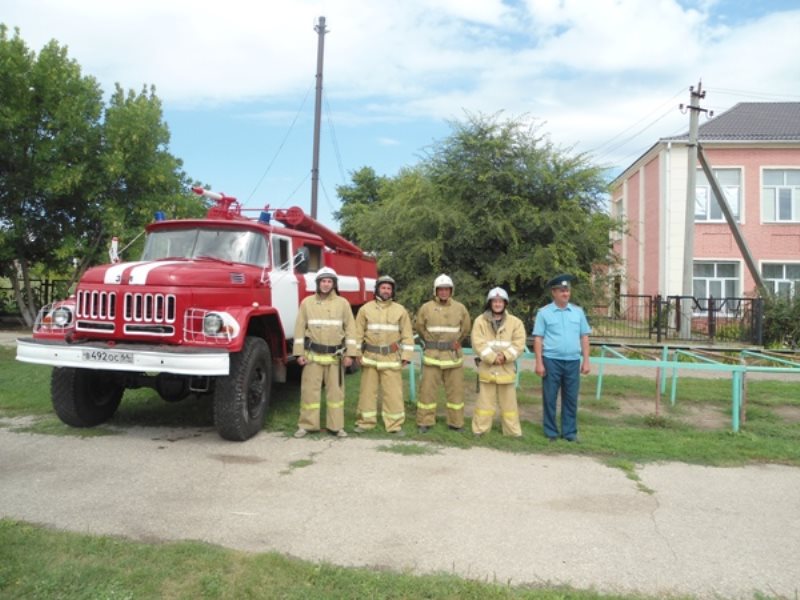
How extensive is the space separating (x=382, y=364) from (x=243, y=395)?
57.0 inches

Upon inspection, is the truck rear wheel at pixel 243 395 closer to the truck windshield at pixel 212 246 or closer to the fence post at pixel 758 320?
the truck windshield at pixel 212 246

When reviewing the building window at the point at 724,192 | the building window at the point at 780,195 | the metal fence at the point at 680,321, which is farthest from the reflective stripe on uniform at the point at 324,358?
the building window at the point at 780,195

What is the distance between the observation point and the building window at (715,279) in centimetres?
2341

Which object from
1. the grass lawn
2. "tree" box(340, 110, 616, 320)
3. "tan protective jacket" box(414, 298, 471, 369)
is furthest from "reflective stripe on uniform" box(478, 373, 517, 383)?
"tree" box(340, 110, 616, 320)

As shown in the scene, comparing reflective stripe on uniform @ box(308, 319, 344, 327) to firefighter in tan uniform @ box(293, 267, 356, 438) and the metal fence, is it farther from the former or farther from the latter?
the metal fence

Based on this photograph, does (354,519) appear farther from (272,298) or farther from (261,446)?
(272,298)

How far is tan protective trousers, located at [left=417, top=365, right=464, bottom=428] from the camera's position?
22.4 ft

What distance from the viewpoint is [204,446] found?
616 centimetres

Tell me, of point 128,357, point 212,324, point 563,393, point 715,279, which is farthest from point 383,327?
point 715,279

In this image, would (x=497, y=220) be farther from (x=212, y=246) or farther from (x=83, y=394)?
(x=83, y=394)

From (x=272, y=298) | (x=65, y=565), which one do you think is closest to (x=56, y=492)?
(x=65, y=565)

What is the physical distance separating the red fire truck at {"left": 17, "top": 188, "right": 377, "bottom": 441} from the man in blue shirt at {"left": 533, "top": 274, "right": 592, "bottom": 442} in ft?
9.41

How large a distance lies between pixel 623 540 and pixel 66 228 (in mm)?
16383

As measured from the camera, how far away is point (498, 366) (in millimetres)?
6527
